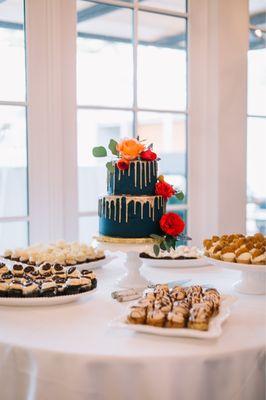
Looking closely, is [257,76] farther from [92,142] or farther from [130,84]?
[92,142]

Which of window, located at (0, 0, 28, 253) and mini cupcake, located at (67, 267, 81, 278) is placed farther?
window, located at (0, 0, 28, 253)

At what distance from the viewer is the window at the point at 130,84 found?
2566mm

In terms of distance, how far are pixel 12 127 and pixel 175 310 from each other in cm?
147

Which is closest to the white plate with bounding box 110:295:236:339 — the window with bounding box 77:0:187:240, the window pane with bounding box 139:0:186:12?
the window with bounding box 77:0:187:240

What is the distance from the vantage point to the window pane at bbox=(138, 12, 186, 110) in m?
2.76

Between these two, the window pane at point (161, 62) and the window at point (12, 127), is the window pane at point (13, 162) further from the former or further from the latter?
the window pane at point (161, 62)

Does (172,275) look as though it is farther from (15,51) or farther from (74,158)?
(15,51)

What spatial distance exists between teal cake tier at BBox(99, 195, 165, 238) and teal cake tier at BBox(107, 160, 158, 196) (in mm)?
30

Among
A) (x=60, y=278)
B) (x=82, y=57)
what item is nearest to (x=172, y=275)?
(x=60, y=278)

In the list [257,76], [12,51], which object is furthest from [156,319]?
[257,76]

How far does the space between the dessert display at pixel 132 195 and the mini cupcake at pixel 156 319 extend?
1.33 ft

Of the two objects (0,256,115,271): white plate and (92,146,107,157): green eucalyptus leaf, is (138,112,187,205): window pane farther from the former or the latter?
(92,146,107,157): green eucalyptus leaf

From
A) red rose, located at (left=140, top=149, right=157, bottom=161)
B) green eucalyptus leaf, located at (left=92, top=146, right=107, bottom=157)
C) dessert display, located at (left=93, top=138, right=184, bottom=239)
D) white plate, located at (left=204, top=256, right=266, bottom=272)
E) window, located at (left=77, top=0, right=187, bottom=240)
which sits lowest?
white plate, located at (left=204, top=256, right=266, bottom=272)

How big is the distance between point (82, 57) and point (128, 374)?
5.96 feet
